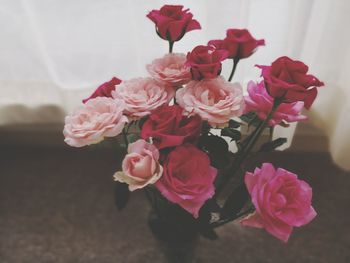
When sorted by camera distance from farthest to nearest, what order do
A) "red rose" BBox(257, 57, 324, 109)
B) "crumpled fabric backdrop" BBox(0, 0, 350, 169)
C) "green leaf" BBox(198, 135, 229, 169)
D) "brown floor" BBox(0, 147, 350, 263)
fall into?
"brown floor" BBox(0, 147, 350, 263) → "crumpled fabric backdrop" BBox(0, 0, 350, 169) → "green leaf" BBox(198, 135, 229, 169) → "red rose" BBox(257, 57, 324, 109)

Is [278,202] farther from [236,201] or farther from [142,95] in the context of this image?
[142,95]

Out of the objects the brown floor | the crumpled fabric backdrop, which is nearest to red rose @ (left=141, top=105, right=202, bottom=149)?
the crumpled fabric backdrop

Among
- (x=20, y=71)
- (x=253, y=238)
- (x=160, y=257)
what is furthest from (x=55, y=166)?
(x=253, y=238)

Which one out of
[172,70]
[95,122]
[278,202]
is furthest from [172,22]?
[278,202]

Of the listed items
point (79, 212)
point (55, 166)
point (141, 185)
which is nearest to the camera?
point (141, 185)

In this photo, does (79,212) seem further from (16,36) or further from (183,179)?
(183,179)

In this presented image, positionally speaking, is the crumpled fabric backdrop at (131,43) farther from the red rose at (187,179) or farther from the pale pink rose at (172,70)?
the red rose at (187,179)

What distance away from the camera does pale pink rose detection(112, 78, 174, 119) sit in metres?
0.49

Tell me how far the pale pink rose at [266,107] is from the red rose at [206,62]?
0.08m

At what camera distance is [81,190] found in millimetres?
1043

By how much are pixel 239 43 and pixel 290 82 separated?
10 cm

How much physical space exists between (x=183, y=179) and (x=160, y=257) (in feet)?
1.56

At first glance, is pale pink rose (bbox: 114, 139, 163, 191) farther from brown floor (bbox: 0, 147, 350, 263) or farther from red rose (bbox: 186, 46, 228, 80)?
brown floor (bbox: 0, 147, 350, 263)

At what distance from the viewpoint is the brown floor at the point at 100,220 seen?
2.91 ft
